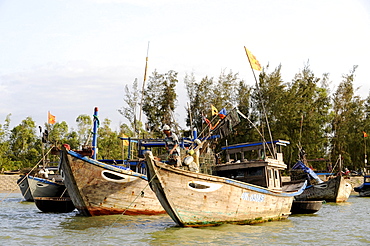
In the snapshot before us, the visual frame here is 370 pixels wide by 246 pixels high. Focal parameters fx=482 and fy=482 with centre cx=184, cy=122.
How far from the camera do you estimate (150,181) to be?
42.6 feet

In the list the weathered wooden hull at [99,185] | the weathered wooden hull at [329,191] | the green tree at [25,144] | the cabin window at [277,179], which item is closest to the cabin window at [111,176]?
the weathered wooden hull at [99,185]

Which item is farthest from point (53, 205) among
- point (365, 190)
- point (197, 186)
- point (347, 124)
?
point (347, 124)

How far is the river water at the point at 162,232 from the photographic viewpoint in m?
12.1

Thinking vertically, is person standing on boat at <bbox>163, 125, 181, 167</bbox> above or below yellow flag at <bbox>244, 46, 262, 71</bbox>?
below

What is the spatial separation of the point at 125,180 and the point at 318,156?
90.3 ft

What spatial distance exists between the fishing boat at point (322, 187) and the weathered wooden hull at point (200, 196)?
14.2 meters

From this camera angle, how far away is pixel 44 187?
25625 mm

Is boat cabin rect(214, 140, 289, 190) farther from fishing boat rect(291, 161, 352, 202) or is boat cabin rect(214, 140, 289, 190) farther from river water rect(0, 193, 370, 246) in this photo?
fishing boat rect(291, 161, 352, 202)

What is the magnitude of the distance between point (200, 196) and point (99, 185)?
16.5ft

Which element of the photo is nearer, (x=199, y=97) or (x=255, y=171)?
(x=255, y=171)

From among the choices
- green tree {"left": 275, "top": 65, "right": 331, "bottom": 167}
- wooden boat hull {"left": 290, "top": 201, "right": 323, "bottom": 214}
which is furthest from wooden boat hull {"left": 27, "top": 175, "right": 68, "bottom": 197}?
green tree {"left": 275, "top": 65, "right": 331, "bottom": 167}

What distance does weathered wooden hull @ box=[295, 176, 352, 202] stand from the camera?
92.2 ft

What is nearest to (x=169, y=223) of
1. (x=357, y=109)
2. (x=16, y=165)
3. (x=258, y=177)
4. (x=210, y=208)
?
(x=210, y=208)

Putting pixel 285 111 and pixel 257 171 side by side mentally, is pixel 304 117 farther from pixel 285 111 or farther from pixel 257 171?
pixel 257 171
